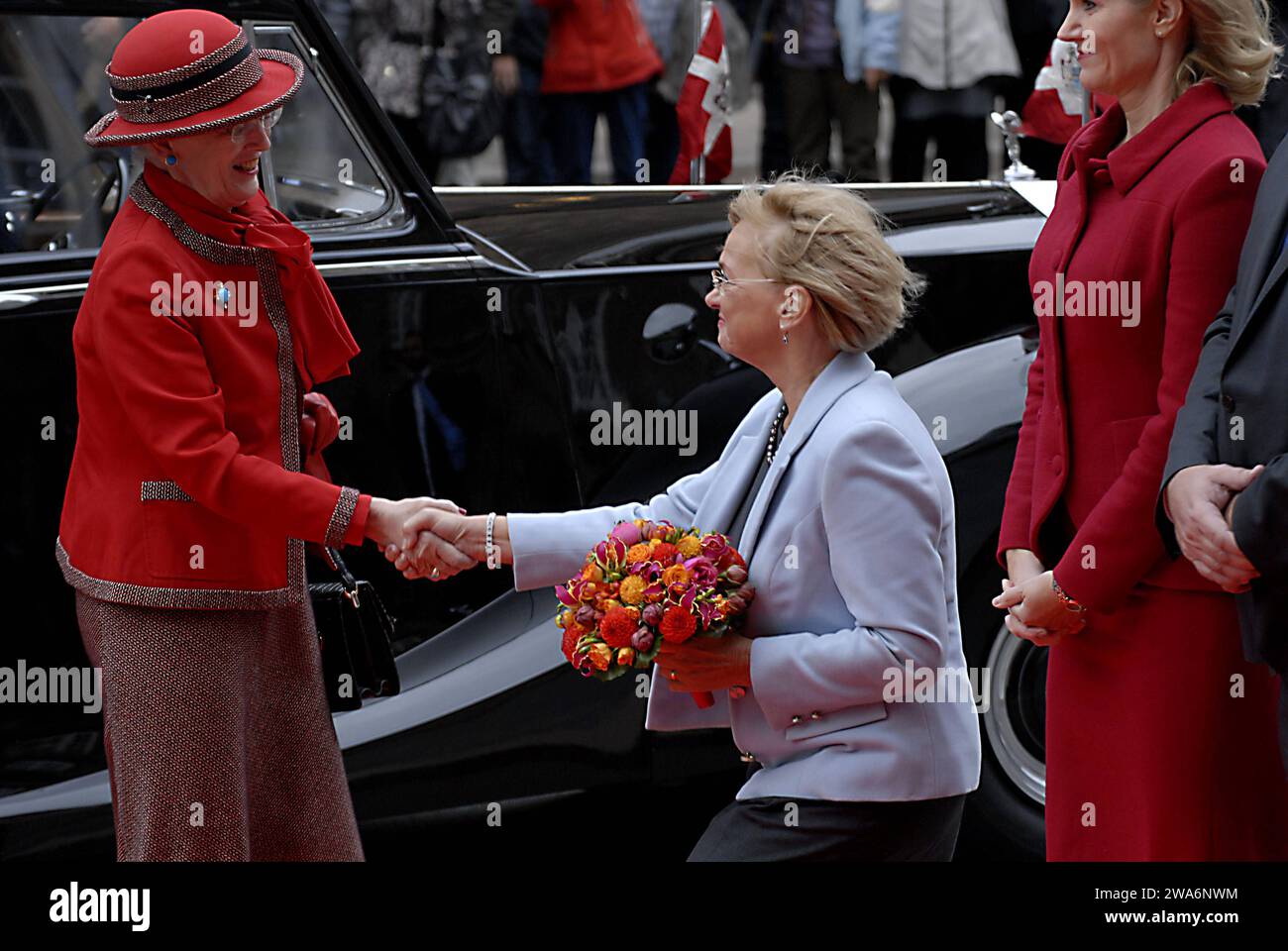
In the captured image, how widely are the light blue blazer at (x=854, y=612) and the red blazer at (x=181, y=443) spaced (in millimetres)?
692

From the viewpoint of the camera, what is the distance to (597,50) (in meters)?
6.49

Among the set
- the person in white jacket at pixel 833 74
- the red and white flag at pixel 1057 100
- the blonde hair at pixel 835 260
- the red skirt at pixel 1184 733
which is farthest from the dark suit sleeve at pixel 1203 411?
the person in white jacket at pixel 833 74

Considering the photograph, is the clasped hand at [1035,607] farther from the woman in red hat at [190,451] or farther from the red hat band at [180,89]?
the red hat band at [180,89]

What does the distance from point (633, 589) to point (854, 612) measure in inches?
12.5

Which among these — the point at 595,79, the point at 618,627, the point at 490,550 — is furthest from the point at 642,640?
the point at 595,79

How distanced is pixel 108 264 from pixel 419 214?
1.28 m

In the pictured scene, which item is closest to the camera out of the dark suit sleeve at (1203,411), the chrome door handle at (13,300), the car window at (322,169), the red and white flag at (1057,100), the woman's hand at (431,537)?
the dark suit sleeve at (1203,411)

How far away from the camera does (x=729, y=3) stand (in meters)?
7.40

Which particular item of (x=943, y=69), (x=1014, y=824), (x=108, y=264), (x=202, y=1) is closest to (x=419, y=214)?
(x=202, y=1)

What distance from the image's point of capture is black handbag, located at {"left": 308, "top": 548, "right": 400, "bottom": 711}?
306cm

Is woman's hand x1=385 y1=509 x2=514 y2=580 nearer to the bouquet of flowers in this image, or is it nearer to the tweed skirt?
the tweed skirt

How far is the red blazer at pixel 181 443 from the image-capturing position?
2.66 metres

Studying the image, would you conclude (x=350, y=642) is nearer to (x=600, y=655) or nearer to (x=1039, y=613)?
(x=600, y=655)
